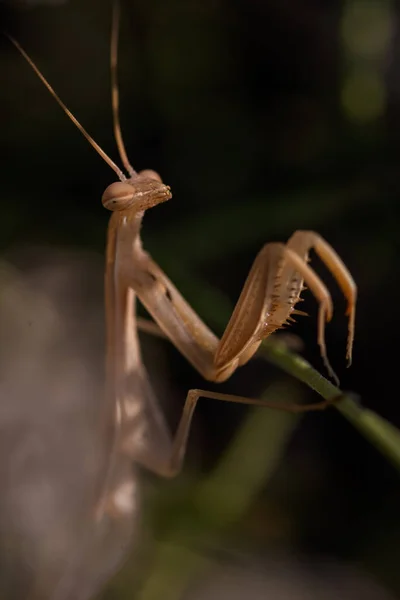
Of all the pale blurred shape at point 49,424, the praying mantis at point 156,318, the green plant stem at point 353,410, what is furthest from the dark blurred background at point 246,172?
the green plant stem at point 353,410

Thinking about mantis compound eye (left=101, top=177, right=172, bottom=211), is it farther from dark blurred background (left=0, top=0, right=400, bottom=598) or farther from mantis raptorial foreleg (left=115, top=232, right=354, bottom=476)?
dark blurred background (left=0, top=0, right=400, bottom=598)

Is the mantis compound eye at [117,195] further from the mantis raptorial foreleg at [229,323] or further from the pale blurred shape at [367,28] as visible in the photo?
the pale blurred shape at [367,28]

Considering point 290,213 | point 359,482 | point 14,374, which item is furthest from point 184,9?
point 359,482

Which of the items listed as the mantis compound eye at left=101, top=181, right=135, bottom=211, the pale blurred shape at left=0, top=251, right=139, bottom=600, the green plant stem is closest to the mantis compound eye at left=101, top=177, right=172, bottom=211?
the mantis compound eye at left=101, top=181, right=135, bottom=211

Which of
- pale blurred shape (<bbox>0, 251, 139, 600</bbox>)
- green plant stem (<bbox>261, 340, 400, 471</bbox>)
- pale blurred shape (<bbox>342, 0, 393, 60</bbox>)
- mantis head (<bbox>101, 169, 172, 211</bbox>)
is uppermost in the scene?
mantis head (<bbox>101, 169, 172, 211</bbox>)

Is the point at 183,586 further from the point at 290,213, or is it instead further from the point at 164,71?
the point at 164,71

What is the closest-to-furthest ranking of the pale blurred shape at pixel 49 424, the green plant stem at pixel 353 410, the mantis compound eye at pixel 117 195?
1. the green plant stem at pixel 353 410
2. the mantis compound eye at pixel 117 195
3. the pale blurred shape at pixel 49 424

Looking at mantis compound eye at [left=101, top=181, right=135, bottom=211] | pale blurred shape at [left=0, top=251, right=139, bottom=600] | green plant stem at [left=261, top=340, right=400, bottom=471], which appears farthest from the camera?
pale blurred shape at [left=0, top=251, right=139, bottom=600]
